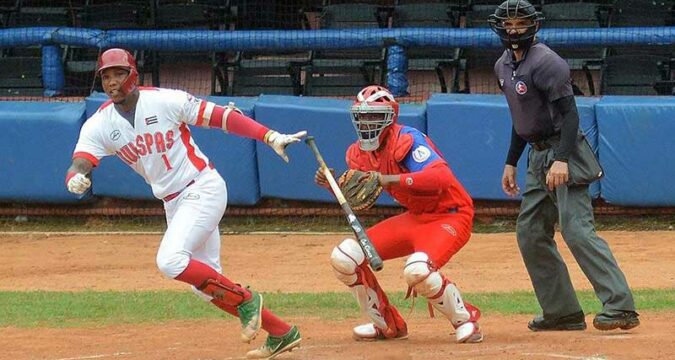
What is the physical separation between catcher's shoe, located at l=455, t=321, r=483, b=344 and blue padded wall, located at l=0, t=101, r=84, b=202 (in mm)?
6454

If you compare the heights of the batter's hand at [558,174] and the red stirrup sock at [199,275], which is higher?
the batter's hand at [558,174]

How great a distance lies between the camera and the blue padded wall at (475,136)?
36.9ft

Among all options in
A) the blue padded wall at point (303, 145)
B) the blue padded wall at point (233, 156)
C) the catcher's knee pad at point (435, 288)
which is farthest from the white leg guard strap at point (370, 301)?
the blue padded wall at point (233, 156)

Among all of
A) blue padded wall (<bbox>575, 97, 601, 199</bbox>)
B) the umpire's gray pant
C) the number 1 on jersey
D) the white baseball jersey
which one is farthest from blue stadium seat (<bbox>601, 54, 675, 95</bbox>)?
the number 1 on jersey

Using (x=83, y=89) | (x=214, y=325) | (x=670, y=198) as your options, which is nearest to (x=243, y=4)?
(x=83, y=89)

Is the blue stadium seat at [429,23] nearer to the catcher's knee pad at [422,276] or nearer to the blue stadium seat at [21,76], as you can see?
the blue stadium seat at [21,76]

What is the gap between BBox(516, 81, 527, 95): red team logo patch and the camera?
21.2 feet

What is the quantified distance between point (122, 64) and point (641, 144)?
5969 mm

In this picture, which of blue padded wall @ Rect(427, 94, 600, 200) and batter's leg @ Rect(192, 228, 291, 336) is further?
blue padded wall @ Rect(427, 94, 600, 200)

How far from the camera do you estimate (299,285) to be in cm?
955

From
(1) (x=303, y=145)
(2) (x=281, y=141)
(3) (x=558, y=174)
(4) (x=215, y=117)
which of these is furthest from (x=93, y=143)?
(1) (x=303, y=145)

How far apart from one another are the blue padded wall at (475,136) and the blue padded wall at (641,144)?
0.29 metres

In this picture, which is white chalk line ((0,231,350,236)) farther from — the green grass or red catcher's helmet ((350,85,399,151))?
red catcher's helmet ((350,85,399,151))

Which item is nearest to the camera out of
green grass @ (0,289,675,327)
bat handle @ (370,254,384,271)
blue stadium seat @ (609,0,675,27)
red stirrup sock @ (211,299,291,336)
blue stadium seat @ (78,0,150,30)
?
bat handle @ (370,254,384,271)
